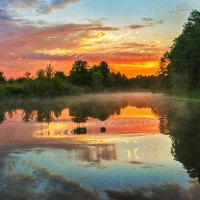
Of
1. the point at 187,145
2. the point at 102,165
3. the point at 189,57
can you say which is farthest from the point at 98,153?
the point at 189,57

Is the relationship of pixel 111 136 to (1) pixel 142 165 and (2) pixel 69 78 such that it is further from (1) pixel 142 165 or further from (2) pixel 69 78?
(2) pixel 69 78

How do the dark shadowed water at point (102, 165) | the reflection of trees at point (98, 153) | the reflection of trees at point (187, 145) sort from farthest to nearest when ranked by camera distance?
the reflection of trees at point (98, 153)
the reflection of trees at point (187, 145)
the dark shadowed water at point (102, 165)

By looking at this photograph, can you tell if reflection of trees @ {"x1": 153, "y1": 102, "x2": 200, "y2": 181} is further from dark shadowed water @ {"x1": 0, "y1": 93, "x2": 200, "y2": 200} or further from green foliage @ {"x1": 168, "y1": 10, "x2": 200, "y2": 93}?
green foliage @ {"x1": 168, "y1": 10, "x2": 200, "y2": 93}

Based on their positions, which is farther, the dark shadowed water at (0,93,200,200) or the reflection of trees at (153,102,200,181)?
the reflection of trees at (153,102,200,181)

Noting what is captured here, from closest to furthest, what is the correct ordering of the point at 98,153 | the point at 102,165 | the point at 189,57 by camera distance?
the point at 102,165 < the point at 98,153 < the point at 189,57

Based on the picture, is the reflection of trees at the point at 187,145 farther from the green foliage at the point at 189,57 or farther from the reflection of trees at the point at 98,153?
the green foliage at the point at 189,57

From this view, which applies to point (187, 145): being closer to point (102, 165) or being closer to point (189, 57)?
point (102, 165)

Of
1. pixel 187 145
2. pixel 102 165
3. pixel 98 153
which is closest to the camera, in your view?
pixel 102 165

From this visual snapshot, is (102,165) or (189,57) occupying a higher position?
(189,57)

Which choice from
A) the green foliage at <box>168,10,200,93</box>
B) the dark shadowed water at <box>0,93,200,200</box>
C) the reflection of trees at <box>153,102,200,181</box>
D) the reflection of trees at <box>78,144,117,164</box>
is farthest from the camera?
the green foliage at <box>168,10,200,93</box>

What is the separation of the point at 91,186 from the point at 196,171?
12.6 ft

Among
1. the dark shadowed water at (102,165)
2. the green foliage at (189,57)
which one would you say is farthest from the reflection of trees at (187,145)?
the green foliage at (189,57)

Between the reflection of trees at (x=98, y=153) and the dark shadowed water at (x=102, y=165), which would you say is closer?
the dark shadowed water at (x=102, y=165)

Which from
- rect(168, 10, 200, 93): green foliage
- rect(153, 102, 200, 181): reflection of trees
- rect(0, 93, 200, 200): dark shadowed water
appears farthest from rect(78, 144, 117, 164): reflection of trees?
rect(168, 10, 200, 93): green foliage
